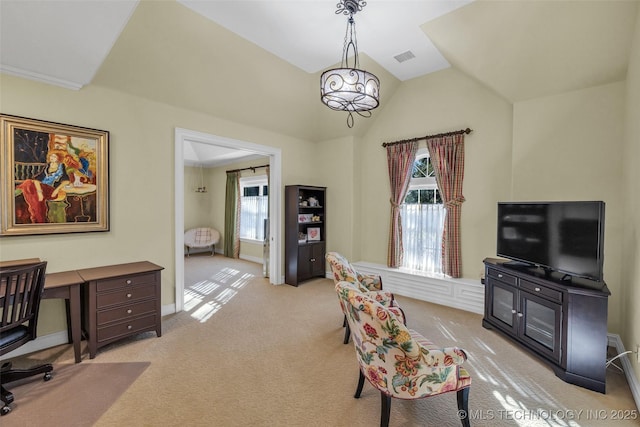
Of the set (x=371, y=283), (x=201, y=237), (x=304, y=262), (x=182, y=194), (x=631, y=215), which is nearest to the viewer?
(x=631, y=215)

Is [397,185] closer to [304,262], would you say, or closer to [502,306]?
[304,262]

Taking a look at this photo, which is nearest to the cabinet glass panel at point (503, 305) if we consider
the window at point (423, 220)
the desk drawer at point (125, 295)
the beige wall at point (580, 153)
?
the beige wall at point (580, 153)

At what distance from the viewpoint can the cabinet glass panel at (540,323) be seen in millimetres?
2500

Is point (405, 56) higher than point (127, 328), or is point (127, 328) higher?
point (405, 56)

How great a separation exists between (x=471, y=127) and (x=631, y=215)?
6.75 ft

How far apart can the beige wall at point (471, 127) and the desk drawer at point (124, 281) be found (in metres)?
3.64

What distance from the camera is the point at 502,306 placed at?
3068 mm

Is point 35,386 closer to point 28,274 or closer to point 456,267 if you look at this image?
point 28,274

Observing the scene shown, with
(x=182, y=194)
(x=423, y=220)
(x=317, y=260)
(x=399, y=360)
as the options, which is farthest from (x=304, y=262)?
(x=399, y=360)

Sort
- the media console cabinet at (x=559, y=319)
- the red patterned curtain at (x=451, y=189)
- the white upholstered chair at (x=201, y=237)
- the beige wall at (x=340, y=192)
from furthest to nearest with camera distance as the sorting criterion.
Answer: the white upholstered chair at (x=201, y=237), the beige wall at (x=340, y=192), the red patterned curtain at (x=451, y=189), the media console cabinet at (x=559, y=319)

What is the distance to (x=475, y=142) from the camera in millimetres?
3957

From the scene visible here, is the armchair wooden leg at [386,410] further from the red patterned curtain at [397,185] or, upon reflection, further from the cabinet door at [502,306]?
the red patterned curtain at [397,185]

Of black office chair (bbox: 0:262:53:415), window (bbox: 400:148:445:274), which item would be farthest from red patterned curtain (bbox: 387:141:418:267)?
black office chair (bbox: 0:262:53:415)

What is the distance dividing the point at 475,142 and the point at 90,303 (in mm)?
4937
